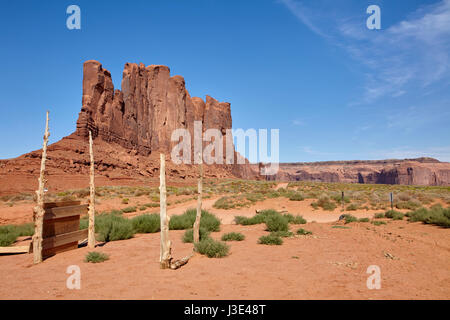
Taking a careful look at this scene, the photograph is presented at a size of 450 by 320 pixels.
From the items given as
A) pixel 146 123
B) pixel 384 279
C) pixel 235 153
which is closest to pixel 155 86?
pixel 146 123

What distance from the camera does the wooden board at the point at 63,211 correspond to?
7.33 m

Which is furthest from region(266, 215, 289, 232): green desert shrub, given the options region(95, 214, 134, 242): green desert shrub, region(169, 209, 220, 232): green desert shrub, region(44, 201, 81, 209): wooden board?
region(44, 201, 81, 209): wooden board

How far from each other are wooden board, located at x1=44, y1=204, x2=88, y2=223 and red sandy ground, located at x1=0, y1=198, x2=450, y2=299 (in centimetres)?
116

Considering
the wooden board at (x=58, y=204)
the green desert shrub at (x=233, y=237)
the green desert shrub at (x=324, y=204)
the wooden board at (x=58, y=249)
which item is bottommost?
the green desert shrub at (x=324, y=204)

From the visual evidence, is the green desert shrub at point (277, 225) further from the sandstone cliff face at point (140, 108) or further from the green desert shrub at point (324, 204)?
the sandstone cliff face at point (140, 108)

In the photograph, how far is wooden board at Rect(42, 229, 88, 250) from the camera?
24.1ft

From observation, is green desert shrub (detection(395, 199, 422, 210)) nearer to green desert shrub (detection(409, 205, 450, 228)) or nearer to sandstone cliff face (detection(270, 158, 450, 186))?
green desert shrub (detection(409, 205, 450, 228))

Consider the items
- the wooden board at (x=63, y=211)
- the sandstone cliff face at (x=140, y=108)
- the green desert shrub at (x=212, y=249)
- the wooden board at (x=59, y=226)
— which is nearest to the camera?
the green desert shrub at (x=212, y=249)

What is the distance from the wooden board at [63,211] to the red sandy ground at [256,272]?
3.82ft

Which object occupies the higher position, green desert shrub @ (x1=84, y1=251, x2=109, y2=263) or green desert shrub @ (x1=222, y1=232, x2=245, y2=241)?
green desert shrub @ (x1=84, y1=251, x2=109, y2=263)

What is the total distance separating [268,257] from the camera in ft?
23.8

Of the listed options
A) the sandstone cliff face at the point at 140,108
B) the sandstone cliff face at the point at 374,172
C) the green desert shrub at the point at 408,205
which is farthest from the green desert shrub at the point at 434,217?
the sandstone cliff face at the point at 374,172

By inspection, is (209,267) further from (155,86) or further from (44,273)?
(155,86)
